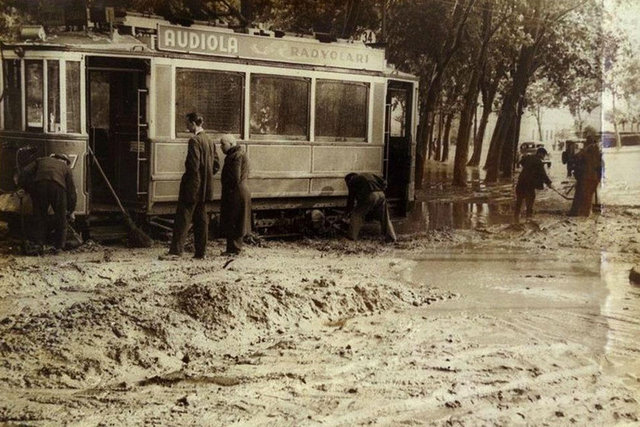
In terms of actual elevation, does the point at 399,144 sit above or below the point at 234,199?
above

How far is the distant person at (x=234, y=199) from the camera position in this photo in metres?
6.15

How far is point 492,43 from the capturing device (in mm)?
6801

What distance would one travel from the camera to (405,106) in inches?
330

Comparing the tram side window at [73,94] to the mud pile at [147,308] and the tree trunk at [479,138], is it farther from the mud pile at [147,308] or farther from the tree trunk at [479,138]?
the tree trunk at [479,138]

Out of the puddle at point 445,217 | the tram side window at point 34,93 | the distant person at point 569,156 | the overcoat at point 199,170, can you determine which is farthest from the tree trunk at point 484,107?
the tram side window at point 34,93

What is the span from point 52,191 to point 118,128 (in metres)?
0.90

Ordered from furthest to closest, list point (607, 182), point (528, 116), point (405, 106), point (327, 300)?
1. point (405, 106)
2. point (528, 116)
3. point (607, 182)
4. point (327, 300)

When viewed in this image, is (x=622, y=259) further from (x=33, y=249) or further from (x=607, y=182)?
(x=33, y=249)

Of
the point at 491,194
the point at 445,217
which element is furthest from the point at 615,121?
the point at 445,217

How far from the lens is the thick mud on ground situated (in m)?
4.10

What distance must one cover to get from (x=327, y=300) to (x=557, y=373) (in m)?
1.70

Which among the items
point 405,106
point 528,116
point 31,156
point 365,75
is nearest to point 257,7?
point 365,75

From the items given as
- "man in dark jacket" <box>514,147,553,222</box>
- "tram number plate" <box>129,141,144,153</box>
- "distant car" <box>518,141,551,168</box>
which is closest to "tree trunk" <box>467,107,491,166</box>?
"distant car" <box>518,141,551,168</box>

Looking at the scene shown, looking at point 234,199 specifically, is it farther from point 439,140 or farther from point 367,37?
point 439,140
